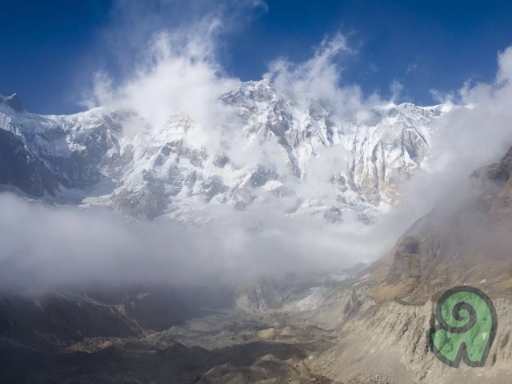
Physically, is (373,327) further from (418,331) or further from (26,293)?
(26,293)

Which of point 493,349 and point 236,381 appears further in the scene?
point 236,381

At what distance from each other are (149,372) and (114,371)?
38.3 ft

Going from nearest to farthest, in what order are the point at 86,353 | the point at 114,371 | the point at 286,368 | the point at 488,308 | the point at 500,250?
the point at 488,308, the point at 286,368, the point at 114,371, the point at 86,353, the point at 500,250

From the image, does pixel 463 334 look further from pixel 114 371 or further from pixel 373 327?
pixel 114 371

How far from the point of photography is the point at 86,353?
532 feet

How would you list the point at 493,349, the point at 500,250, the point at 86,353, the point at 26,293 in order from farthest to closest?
the point at 26,293, the point at 500,250, the point at 86,353, the point at 493,349

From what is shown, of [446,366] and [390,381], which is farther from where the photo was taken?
[390,381]

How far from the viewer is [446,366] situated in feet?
312

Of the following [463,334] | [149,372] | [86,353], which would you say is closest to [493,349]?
[463,334]

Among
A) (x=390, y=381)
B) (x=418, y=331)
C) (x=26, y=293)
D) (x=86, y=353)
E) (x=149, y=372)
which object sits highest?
(x=26, y=293)

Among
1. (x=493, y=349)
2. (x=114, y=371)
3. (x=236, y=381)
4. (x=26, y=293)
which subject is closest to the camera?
(x=493, y=349)

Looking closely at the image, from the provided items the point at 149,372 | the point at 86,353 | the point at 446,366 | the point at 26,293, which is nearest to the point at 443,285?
the point at 446,366

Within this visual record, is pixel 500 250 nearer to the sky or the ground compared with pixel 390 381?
nearer to the sky

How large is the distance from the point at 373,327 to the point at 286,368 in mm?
28091
